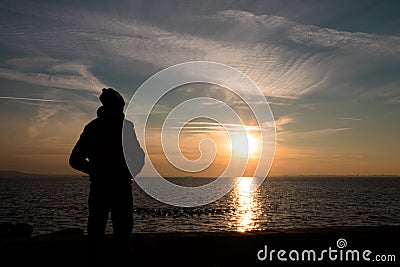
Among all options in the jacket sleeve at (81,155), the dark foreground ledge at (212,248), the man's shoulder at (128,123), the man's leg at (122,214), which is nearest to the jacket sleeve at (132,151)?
the man's shoulder at (128,123)

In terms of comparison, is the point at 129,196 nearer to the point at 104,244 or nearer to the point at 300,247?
the point at 104,244

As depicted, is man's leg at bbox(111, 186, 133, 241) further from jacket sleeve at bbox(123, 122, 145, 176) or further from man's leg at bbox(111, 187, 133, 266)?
jacket sleeve at bbox(123, 122, 145, 176)

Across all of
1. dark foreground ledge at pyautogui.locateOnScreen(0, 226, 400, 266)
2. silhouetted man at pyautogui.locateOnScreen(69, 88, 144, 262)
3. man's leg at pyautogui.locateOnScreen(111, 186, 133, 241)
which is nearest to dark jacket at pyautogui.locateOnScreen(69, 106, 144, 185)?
silhouetted man at pyautogui.locateOnScreen(69, 88, 144, 262)

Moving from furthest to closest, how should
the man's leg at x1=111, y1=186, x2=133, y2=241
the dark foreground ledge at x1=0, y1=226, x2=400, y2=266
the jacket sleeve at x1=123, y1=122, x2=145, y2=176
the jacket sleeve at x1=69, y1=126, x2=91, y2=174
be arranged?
the dark foreground ledge at x1=0, y1=226, x2=400, y2=266
the jacket sleeve at x1=123, y1=122, x2=145, y2=176
the man's leg at x1=111, y1=186, x2=133, y2=241
the jacket sleeve at x1=69, y1=126, x2=91, y2=174

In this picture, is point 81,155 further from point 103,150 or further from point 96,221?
point 96,221

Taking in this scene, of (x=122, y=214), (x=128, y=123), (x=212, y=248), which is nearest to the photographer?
(x=122, y=214)

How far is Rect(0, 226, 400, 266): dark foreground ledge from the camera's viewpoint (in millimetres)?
5668

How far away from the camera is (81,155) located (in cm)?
524

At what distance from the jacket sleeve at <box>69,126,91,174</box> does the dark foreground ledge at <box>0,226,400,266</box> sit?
118 centimetres

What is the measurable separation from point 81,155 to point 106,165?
0.34 metres

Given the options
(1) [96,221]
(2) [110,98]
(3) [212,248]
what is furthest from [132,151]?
(3) [212,248]

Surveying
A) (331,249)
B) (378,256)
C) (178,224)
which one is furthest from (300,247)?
(178,224)

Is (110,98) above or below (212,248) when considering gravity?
above

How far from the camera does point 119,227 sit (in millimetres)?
5391
